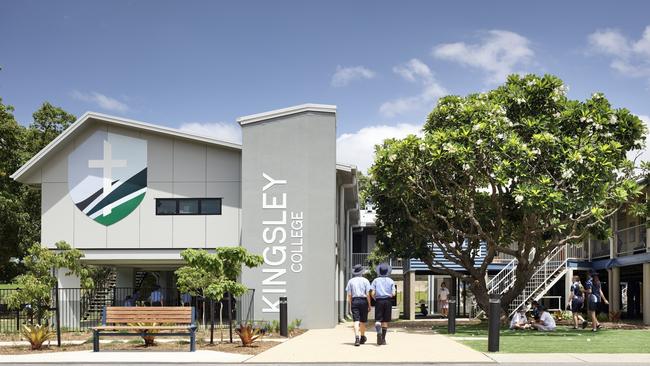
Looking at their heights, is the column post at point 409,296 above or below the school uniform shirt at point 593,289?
below

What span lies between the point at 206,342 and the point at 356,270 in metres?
4.29

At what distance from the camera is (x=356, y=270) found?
17.9 m

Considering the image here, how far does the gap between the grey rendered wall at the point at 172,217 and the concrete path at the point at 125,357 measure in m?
9.63

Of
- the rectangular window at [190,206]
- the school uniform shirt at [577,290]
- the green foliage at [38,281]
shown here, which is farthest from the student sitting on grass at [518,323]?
the green foliage at [38,281]

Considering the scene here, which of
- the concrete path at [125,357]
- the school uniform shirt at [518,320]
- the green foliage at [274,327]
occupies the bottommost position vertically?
the green foliage at [274,327]

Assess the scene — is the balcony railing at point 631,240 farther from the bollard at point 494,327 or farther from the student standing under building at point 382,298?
the bollard at point 494,327

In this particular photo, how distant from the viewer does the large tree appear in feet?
74.0

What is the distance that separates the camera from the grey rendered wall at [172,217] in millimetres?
26250

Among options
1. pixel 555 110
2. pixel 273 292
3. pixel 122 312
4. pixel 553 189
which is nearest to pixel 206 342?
pixel 122 312

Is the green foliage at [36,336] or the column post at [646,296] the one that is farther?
the column post at [646,296]

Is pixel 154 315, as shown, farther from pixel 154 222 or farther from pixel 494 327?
pixel 154 222

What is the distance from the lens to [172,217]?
26312 millimetres

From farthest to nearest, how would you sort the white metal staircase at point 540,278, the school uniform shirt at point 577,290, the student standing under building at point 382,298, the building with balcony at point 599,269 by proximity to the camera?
the white metal staircase at point 540,278 < the building with balcony at point 599,269 < the school uniform shirt at point 577,290 < the student standing under building at point 382,298

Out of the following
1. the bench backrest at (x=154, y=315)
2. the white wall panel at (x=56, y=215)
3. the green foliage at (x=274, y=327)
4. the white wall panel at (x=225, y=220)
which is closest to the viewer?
the bench backrest at (x=154, y=315)
